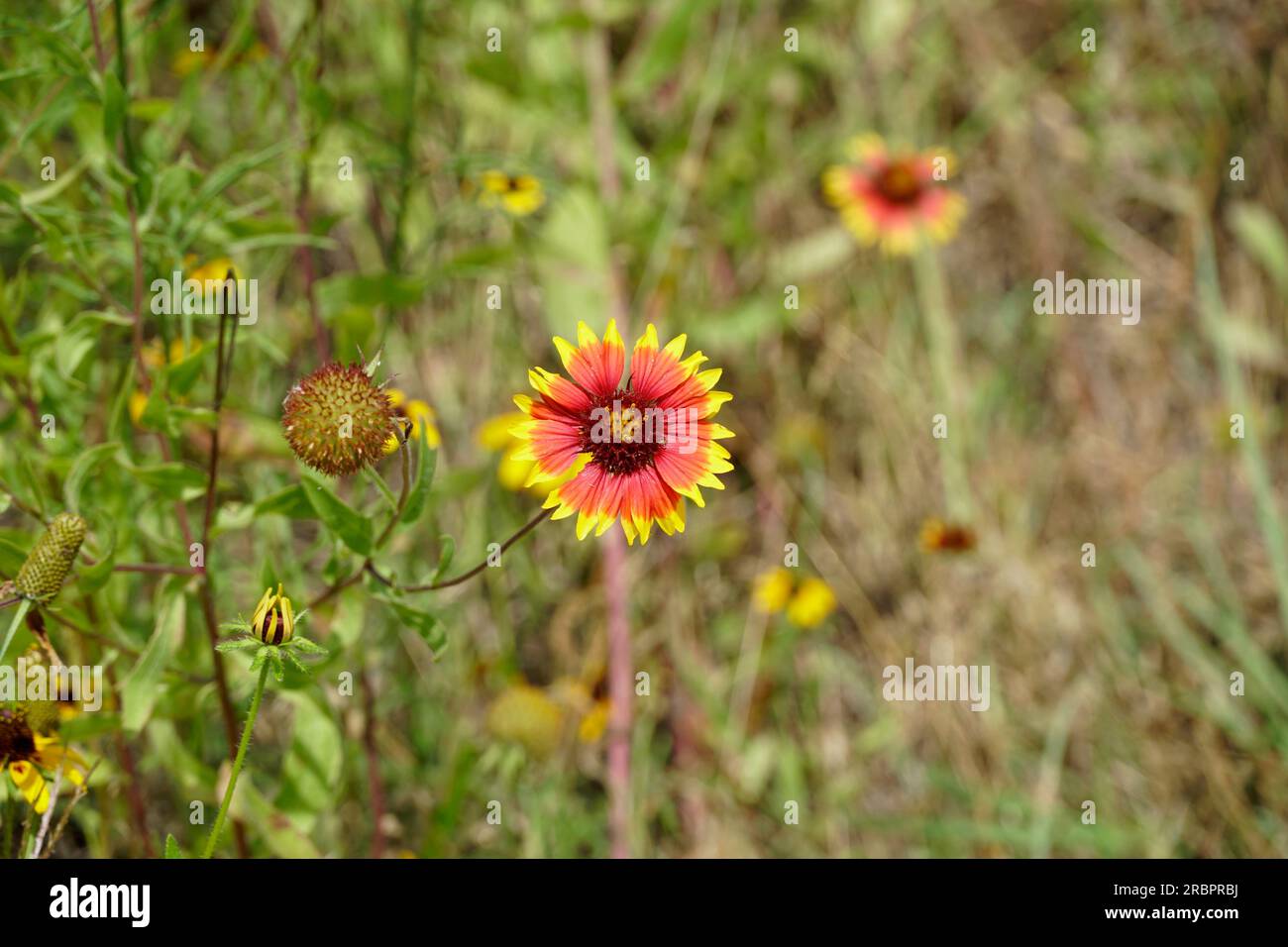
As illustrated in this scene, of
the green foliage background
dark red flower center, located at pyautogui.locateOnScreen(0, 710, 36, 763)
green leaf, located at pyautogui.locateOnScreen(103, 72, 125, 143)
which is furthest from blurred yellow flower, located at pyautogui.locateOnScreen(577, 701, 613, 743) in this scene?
green leaf, located at pyautogui.locateOnScreen(103, 72, 125, 143)

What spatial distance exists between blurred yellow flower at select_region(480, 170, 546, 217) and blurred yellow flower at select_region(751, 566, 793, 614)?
0.93 meters

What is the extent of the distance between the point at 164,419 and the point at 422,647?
966mm

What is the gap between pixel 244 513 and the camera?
1321mm

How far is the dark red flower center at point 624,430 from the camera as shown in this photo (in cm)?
118

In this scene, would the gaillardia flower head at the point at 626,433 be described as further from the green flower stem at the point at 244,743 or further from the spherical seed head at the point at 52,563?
the spherical seed head at the point at 52,563

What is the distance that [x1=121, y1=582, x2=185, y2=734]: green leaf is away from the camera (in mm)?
1305

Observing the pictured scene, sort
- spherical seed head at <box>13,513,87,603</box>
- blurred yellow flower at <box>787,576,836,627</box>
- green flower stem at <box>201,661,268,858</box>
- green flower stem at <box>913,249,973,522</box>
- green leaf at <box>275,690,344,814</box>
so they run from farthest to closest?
green flower stem at <box>913,249,973,522</box>
blurred yellow flower at <box>787,576,836,627</box>
green leaf at <box>275,690,344,814</box>
spherical seed head at <box>13,513,87,603</box>
green flower stem at <box>201,661,268,858</box>

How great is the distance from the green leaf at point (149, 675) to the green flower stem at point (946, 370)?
1.71 metres

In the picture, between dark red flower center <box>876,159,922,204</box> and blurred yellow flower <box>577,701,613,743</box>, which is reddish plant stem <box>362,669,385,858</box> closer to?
blurred yellow flower <box>577,701,613,743</box>

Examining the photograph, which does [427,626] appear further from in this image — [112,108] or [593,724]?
[593,724]

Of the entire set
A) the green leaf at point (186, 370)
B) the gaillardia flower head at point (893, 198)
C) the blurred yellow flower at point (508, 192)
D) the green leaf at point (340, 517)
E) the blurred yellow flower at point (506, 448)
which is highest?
the gaillardia flower head at point (893, 198)

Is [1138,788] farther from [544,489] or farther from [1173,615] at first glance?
[544,489]

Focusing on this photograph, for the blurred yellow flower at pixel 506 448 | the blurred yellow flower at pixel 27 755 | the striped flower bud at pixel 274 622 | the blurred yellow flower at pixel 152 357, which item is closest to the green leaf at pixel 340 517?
the striped flower bud at pixel 274 622
